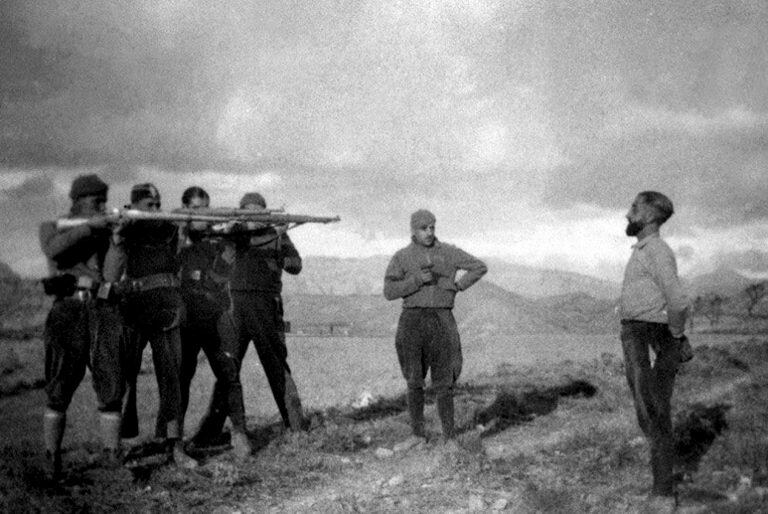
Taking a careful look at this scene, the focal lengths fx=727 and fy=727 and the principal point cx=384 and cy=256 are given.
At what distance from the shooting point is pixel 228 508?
18.7ft

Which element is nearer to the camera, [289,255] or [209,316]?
[209,316]

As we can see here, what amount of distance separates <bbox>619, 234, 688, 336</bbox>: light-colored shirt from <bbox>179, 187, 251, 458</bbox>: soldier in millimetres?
4072

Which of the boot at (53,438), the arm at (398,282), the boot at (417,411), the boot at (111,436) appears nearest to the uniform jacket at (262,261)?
the arm at (398,282)

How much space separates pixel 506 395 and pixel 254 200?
208 inches

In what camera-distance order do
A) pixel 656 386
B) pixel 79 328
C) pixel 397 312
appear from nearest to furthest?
1. pixel 656 386
2. pixel 79 328
3. pixel 397 312

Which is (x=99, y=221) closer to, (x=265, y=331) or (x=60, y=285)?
(x=60, y=285)

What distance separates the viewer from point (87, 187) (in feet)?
20.5

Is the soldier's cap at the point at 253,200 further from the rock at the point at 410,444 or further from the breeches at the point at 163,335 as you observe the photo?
the rock at the point at 410,444

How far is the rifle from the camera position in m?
5.98

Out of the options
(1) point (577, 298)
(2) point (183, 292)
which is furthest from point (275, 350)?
(1) point (577, 298)

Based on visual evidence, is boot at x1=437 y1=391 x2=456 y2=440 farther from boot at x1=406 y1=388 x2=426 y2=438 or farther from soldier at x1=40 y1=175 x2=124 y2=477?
soldier at x1=40 y1=175 x2=124 y2=477

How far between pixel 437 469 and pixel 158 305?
3.01 m

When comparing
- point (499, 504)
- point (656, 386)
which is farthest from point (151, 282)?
point (656, 386)

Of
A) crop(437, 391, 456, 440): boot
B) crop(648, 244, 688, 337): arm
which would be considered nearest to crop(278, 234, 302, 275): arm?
crop(437, 391, 456, 440): boot
